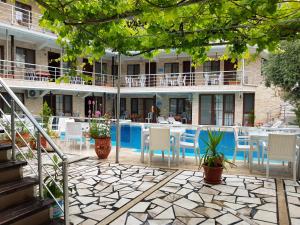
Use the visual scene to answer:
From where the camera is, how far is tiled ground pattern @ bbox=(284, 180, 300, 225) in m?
3.57

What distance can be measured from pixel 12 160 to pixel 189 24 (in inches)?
125

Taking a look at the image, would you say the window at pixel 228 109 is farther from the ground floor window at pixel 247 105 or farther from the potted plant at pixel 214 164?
the potted plant at pixel 214 164

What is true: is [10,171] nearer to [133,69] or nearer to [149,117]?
[149,117]

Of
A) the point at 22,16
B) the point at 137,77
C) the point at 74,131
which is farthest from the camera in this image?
the point at 137,77

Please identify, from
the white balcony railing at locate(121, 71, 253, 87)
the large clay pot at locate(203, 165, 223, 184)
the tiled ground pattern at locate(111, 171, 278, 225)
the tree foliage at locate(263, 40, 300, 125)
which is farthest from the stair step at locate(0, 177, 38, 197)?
the white balcony railing at locate(121, 71, 253, 87)

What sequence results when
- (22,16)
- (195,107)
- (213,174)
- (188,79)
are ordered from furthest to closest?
(188,79), (195,107), (22,16), (213,174)

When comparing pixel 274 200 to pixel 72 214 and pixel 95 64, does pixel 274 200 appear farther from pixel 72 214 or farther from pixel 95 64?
pixel 95 64

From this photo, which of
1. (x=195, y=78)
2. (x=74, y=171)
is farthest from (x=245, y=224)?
(x=195, y=78)

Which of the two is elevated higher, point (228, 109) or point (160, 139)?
point (228, 109)

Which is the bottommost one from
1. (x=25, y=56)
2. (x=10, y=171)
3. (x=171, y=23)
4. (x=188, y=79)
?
(x=10, y=171)

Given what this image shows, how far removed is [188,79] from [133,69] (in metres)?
4.63

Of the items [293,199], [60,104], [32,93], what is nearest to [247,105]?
[60,104]

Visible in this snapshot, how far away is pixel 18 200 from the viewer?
300 centimetres

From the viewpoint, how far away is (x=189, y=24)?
4156mm
